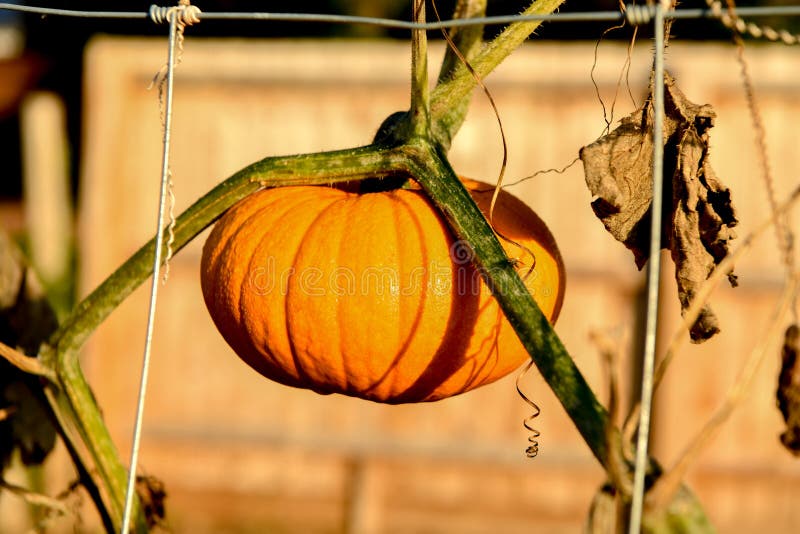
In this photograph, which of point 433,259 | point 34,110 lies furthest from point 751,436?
point 34,110

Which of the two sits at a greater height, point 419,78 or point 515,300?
point 419,78

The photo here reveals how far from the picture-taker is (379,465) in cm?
→ 527

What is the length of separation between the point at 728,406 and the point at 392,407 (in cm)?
433

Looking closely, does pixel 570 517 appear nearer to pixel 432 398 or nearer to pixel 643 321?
pixel 643 321

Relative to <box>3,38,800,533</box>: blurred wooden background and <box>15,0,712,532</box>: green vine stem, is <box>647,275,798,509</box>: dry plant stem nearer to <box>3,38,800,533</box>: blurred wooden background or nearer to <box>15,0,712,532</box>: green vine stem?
<box>15,0,712,532</box>: green vine stem

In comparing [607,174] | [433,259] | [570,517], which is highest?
[607,174]

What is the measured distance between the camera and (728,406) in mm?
891

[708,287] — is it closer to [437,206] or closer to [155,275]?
[437,206]

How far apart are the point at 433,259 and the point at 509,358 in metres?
0.18

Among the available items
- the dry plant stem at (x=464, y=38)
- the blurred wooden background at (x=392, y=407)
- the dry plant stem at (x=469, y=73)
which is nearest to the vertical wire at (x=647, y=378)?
the dry plant stem at (x=469, y=73)

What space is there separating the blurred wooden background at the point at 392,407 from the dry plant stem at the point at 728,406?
12.9ft

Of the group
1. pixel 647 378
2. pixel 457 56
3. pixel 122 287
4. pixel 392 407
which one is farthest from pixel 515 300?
pixel 392 407

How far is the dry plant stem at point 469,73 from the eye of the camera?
4.09 ft

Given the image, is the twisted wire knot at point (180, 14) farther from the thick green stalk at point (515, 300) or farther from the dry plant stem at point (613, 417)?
Result: the dry plant stem at point (613, 417)
